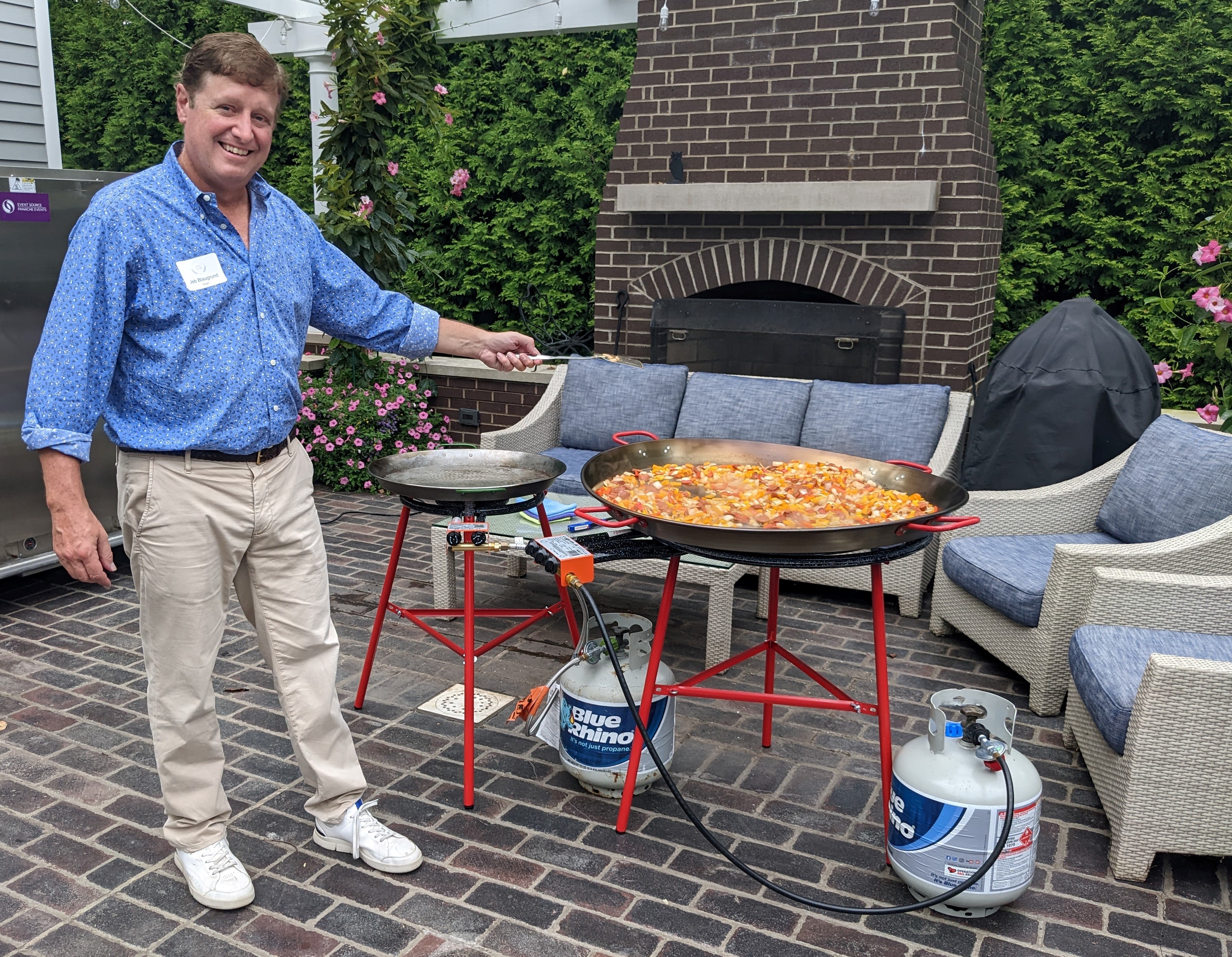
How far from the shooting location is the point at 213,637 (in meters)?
2.33

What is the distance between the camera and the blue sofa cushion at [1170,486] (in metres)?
3.40

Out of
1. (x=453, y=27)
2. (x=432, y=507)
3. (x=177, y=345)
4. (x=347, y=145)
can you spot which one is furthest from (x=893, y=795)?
(x=453, y=27)

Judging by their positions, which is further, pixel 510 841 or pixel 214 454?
pixel 510 841

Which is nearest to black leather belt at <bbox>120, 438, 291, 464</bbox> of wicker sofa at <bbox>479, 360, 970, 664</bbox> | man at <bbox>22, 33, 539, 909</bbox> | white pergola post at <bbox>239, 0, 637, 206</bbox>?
man at <bbox>22, 33, 539, 909</bbox>

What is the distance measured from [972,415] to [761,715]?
2.01 meters

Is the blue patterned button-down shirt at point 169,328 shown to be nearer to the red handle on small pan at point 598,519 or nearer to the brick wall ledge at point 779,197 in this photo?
the red handle on small pan at point 598,519

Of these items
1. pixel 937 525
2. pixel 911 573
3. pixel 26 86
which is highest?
pixel 26 86

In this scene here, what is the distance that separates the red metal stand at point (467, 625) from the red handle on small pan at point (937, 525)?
0.87 metres

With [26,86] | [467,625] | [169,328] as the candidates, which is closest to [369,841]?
[467,625]

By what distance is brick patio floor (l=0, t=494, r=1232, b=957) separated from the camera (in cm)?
230

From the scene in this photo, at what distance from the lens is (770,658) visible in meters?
3.21

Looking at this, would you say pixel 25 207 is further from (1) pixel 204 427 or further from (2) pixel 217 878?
(2) pixel 217 878

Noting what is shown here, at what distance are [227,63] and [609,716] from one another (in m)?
1.85

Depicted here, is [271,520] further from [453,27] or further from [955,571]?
[453,27]
